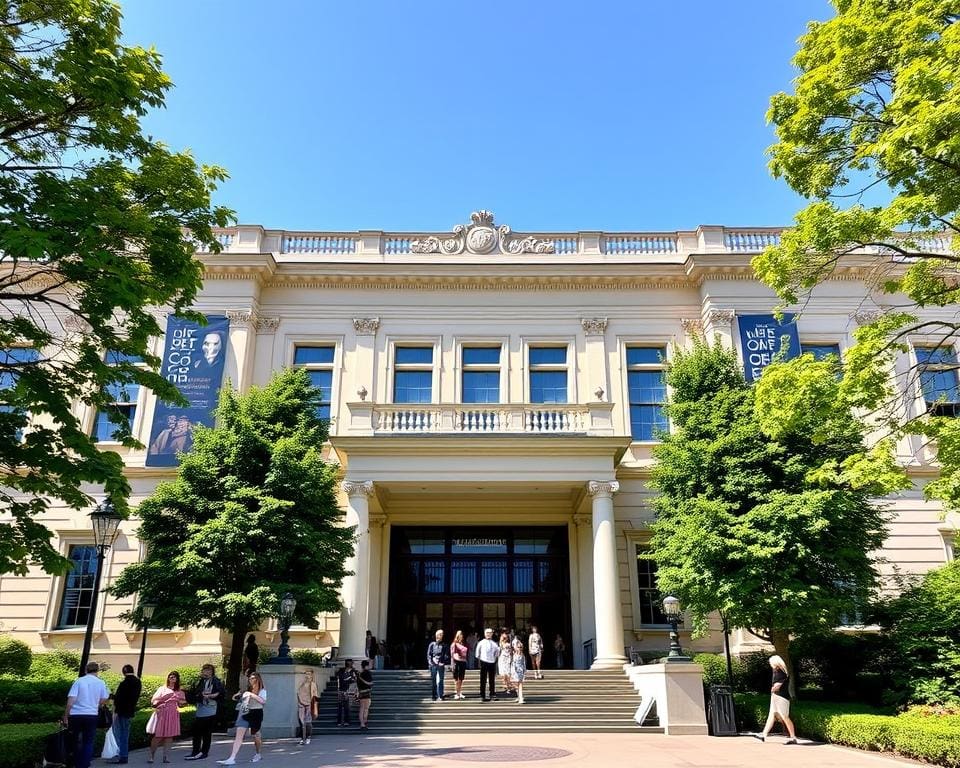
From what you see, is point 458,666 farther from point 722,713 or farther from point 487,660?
point 722,713

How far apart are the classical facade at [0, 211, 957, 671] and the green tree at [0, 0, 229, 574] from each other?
9.81 metres

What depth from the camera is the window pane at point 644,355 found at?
85.5ft

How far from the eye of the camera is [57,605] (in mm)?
22906

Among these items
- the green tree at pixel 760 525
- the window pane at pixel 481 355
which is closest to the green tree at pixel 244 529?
the window pane at pixel 481 355

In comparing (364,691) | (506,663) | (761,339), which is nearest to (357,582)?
(364,691)

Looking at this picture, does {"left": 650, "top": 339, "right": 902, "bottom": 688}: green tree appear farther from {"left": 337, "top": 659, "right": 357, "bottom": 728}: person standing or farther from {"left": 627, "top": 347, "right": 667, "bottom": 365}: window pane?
{"left": 337, "top": 659, "right": 357, "bottom": 728}: person standing

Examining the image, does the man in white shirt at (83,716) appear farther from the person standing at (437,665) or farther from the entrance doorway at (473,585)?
the entrance doorway at (473,585)

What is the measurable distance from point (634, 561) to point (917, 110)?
16.4m

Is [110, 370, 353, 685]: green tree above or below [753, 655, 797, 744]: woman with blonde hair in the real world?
above

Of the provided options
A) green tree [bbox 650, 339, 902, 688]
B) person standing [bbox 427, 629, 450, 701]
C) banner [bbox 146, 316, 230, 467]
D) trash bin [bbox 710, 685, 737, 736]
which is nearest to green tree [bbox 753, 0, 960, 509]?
green tree [bbox 650, 339, 902, 688]

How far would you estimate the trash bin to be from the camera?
1562 cm

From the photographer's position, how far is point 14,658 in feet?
61.8

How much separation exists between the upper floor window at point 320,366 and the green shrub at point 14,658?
10788mm

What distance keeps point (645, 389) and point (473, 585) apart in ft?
29.8
